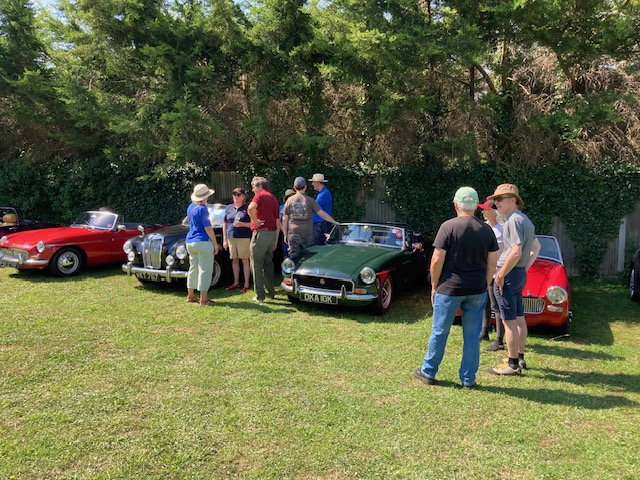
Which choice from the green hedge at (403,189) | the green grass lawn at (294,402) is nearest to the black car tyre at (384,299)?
the green grass lawn at (294,402)

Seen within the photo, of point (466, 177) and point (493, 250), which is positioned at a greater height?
point (466, 177)

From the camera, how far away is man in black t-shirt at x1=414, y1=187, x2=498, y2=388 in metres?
4.28

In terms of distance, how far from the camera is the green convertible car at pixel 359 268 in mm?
6812

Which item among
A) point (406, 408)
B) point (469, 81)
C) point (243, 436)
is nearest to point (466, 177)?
point (469, 81)

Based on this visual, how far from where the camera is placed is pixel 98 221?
10.6 meters

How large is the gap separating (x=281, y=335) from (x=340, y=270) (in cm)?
144

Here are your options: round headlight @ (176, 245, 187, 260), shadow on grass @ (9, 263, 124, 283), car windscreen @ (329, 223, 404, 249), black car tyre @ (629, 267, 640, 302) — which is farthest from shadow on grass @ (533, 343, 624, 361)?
shadow on grass @ (9, 263, 124, 283)

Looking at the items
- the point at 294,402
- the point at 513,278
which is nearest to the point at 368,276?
the point at 513,278

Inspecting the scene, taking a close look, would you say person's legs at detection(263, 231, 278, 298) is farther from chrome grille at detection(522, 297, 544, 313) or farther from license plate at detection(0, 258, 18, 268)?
license plate at detection(0, 258, 18, 268)

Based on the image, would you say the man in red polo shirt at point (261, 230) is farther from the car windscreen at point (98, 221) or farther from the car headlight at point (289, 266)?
the car windscreen at point (98, 221)

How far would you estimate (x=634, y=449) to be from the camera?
137 inches

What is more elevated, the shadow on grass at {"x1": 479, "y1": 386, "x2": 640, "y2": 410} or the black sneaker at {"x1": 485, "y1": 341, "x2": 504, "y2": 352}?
the black sneaker at {"x1": 485, "y1": 341, "x2": 504, "y2": 352}

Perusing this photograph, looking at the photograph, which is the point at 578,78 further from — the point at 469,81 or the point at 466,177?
the point at 466,177

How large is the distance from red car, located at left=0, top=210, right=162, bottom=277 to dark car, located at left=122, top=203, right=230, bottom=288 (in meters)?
0.80
